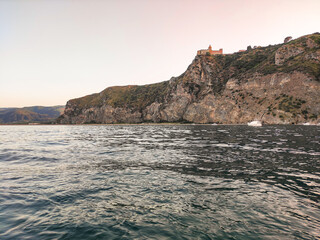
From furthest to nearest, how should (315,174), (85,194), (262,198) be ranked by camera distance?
1. (315,174)
2. (85,194)
3. (262,198)

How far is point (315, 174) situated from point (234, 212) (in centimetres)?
1093

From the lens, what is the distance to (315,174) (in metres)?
14.3

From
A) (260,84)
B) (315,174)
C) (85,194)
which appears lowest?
(315,174)

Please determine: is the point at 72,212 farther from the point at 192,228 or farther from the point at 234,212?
the point at 234,212

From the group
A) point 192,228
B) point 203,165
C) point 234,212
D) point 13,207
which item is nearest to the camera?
point 192,228

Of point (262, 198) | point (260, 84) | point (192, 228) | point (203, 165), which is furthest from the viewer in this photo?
point (260, 84)

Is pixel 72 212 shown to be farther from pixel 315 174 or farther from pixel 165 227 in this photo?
pixel 315 174

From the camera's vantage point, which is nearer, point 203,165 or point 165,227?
point 165,227

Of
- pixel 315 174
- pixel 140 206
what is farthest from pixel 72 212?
pixel 315 174

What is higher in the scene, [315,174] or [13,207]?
[13,207]

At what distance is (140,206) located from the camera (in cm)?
906

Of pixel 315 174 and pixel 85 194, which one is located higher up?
pixel 85 194

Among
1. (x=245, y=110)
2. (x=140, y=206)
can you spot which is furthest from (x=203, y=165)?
(x=245, y=110)

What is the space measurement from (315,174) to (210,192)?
33.6 ft
